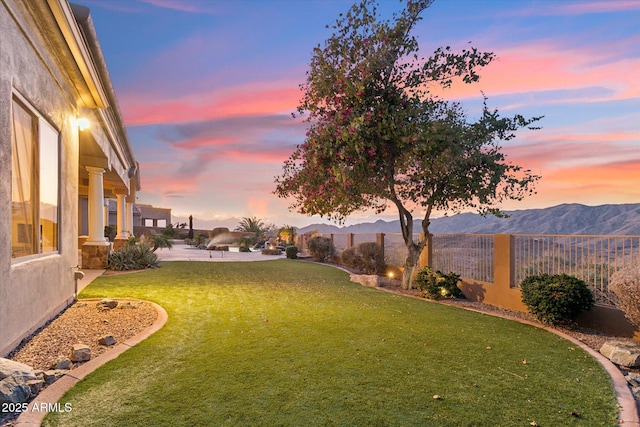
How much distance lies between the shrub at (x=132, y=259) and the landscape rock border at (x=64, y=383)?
801 centimetres

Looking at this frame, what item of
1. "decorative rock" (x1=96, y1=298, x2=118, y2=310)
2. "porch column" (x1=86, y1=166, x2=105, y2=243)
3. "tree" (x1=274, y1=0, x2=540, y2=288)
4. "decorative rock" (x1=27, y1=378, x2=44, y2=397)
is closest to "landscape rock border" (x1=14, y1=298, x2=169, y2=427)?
"decorative rock" (x1=27, y1=378, x2=44, y2=397)

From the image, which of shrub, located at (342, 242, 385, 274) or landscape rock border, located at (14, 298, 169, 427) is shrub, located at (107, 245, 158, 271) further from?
landscape rock border, located at (14, 298, 169, 427)

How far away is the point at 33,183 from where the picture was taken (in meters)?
5.03

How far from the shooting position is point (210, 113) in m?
15.0

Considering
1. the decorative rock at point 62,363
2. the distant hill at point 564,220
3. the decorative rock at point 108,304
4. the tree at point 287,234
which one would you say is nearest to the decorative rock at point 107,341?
the decorative rock at point 62,363

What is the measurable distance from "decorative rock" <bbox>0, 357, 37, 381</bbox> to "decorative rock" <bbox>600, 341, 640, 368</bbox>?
20.9 ft

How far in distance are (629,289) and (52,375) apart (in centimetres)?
706

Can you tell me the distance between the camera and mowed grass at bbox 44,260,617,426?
289 cm

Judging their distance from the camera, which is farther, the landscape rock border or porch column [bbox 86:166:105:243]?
porch column [bbox 86:166:105:243]

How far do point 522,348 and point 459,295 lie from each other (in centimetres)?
392

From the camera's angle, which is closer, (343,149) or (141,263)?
(343,149)

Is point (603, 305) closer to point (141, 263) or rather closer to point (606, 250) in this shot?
point (606, 250)

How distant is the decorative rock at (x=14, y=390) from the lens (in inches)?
114

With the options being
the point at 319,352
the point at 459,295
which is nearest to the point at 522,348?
the point at 319,352
